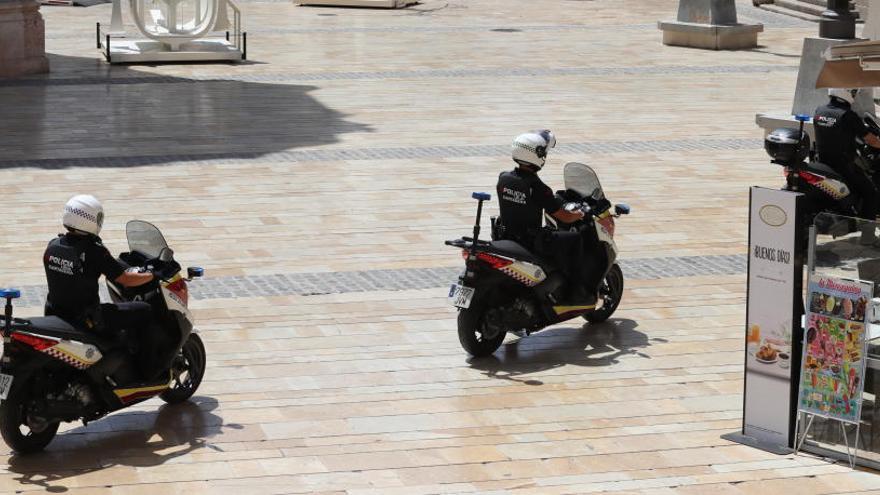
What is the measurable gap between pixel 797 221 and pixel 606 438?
155 cm

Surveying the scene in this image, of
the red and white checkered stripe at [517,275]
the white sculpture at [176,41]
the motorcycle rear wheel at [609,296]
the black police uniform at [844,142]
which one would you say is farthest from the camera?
the white sculpture at [176,41]

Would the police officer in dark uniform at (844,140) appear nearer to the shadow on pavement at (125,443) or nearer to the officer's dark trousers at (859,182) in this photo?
the officer's dark trousers at (859,182)

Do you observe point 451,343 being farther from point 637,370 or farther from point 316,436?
point 316,436

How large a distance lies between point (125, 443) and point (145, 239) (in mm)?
1198

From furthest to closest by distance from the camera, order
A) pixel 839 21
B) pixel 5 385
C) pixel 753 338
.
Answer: pixel 839 21 < pixel 753 338 < pixel 5 385

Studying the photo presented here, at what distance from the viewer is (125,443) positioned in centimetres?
822

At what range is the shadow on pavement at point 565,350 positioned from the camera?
9.63 meters

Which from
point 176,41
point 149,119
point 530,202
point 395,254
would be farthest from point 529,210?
point 176,41

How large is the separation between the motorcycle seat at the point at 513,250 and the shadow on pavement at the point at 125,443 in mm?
2014

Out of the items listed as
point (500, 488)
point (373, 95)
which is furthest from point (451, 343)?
point (373, 95)

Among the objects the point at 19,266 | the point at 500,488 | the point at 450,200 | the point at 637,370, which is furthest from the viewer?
the point at 450,200

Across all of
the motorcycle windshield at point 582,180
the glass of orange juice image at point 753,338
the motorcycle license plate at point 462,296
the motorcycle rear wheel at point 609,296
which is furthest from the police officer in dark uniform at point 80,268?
the motorcycle rear wheel at point 609,296

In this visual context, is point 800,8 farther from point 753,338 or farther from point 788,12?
point 753,338

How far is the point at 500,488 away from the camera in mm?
7535
